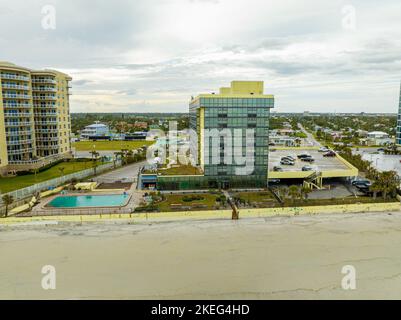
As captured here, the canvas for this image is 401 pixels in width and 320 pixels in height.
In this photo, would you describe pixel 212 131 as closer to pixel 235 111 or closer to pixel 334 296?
pixel 235 111

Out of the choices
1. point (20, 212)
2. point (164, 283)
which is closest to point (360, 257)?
point (164, 283)

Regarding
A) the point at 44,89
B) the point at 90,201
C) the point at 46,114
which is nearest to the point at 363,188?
the point at 90,201

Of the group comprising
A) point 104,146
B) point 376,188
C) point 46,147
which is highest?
point 46,147

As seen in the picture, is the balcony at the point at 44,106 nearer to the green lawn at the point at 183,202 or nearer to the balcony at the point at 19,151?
the balcony at the point at 19,151

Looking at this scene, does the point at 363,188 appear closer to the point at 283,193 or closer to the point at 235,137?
the point at 283,193

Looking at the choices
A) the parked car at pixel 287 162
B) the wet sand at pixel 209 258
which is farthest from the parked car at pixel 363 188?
the parked car at pixel 287 162

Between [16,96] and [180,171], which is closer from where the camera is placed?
[180,171]
